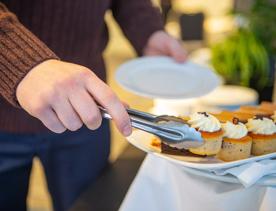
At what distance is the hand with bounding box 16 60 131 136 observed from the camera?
1.81 ft

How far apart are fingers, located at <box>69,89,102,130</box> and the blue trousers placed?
38 cm

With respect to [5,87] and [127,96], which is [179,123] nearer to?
[5,87]

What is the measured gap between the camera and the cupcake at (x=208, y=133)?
648 millimetres

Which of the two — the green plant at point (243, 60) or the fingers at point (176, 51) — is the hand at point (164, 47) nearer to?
the fingers at point (176, 51)

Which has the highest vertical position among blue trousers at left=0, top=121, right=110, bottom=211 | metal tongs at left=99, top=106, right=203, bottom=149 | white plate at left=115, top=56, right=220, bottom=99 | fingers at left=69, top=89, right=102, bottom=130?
fingers at left=69, top=89, right=102, bottom=130

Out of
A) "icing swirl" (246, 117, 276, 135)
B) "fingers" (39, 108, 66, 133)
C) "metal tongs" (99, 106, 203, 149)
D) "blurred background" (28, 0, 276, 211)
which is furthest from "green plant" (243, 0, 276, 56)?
"fingers" (39, 108, 66, 133)

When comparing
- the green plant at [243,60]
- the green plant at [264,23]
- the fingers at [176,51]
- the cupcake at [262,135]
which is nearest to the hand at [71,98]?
the cupcake at [262,135]

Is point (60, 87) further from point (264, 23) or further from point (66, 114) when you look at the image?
point (264, 23)

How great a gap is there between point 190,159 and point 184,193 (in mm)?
51

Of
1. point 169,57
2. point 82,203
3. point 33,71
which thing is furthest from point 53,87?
point 169,57

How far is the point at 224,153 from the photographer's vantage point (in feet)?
2.22

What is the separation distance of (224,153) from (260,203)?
86mm

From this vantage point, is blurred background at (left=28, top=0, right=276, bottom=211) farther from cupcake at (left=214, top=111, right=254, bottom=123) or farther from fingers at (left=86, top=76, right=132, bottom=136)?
fingers at (left=86, top=76, right=132, bottom=136)

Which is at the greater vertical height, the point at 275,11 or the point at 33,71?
the point at 33,71
